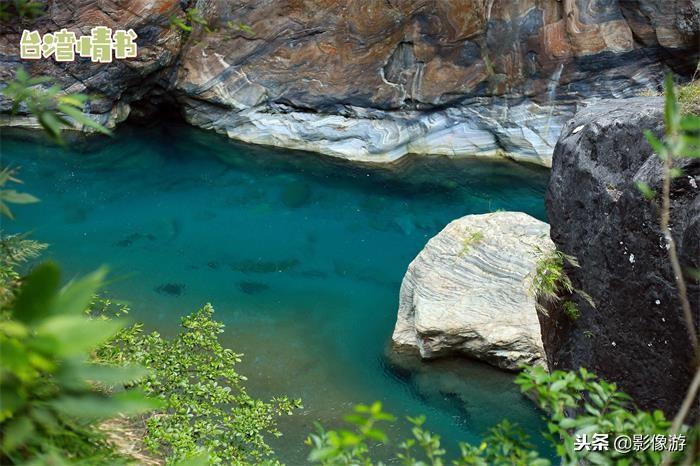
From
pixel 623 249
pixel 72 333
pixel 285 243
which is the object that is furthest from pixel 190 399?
pixel 285 243

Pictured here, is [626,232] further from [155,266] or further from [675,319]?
[155,266]

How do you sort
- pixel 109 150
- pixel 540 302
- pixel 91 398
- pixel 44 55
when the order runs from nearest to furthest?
pixel 91 398
pixel 540 302
pixel 44 55
pixel 109 150

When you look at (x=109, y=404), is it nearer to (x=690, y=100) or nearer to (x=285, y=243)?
(x=690, y=100)

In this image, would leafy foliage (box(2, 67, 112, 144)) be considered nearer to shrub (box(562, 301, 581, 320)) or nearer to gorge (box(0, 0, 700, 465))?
gorge (box(0, 0, 700, 465))

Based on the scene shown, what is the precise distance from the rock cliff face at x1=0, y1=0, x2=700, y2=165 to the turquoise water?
60 cm

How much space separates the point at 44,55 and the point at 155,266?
510 centimetres

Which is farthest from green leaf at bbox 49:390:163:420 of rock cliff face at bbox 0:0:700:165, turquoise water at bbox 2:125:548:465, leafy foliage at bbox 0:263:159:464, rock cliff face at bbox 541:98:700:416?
rock cliff face at bbox 0:0:700:165

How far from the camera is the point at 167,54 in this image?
540 inches

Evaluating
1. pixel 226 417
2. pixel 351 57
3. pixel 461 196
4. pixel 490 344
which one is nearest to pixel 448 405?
pixel 490 344

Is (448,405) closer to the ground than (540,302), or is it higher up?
closer to the ground

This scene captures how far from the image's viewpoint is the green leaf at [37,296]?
1.50 meters

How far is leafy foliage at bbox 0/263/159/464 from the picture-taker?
1354 millimetres

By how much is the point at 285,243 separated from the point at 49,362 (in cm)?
950

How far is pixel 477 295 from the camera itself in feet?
28.3
